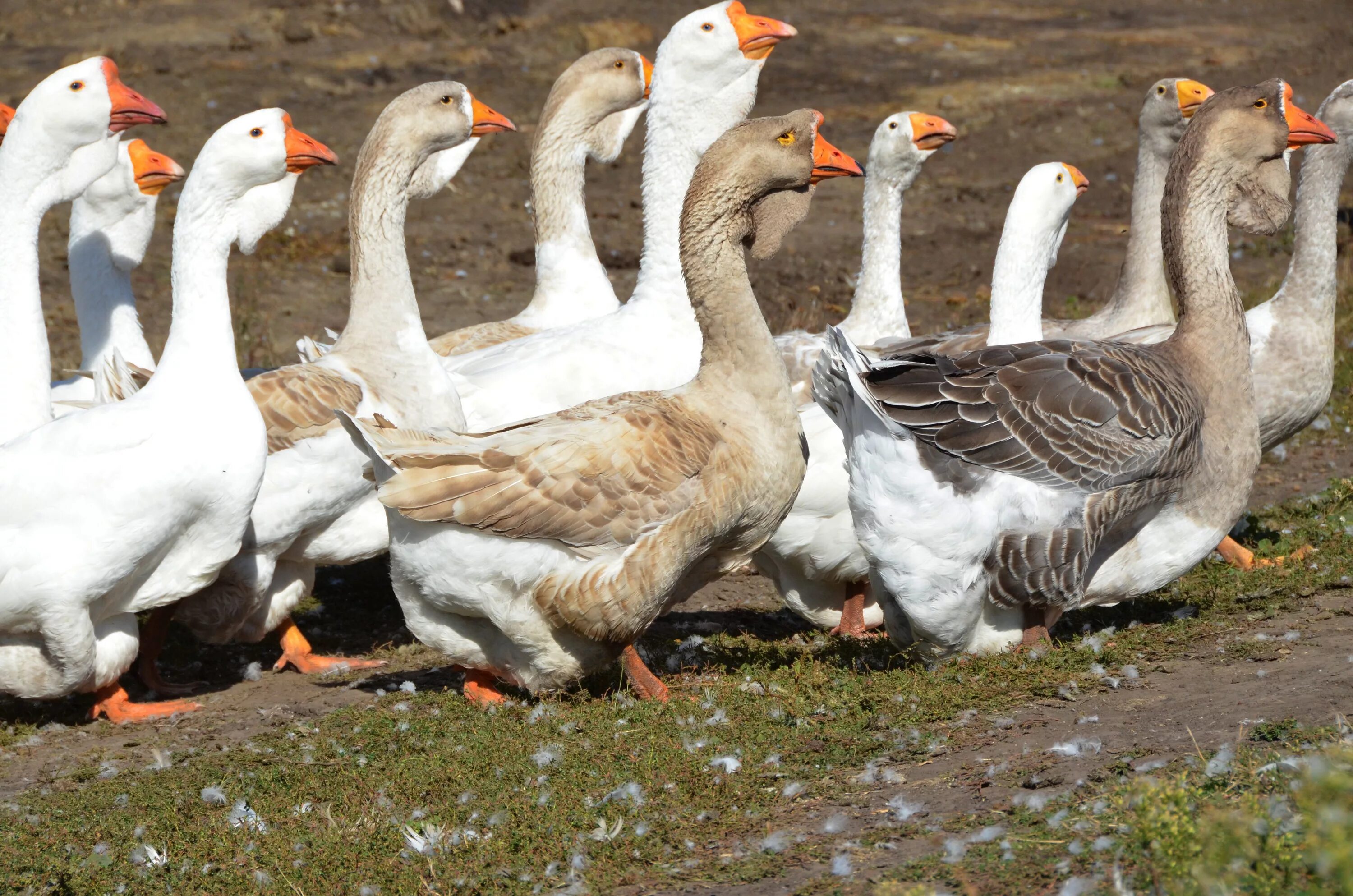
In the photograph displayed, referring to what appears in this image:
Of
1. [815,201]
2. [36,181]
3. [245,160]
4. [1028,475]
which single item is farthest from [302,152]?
[815,201]

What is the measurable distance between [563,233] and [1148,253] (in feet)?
12.6

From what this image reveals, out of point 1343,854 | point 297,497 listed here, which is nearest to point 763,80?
point 297,497

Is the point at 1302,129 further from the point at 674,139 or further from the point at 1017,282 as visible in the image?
the point at 674,139

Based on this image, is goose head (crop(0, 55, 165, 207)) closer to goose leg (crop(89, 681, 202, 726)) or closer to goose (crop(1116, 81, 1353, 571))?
goose leg (crop(89, 681, 202, 726))

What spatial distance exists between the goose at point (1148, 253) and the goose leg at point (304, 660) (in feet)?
12.0

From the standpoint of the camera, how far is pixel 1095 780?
15.0 ft

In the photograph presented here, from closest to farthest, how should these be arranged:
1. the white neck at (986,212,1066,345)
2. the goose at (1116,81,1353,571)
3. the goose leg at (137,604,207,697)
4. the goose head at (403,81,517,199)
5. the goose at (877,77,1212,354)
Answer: the goose leg at (137,604,207,697) → the goose head at (403,81,517,199) → the white neck at (986,212,1066,345) → the goose at (1116,81,1353,571) → the goose at (877,77,1212,354)

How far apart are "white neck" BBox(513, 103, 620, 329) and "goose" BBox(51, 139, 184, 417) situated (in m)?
2.30

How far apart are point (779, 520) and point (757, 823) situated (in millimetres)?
1822

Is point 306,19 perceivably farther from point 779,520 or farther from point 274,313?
point 779,520

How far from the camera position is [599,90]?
31.6 ft

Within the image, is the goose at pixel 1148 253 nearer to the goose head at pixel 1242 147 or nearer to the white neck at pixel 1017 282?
the white neck at pixel 1017 282

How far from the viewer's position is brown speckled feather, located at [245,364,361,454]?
23.7 ft

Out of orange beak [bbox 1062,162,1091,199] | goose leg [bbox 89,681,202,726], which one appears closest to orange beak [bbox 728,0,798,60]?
orange beak [bbox 1062,162,1091,199]
